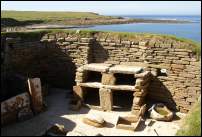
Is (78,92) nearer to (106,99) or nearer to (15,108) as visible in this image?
(106,99)

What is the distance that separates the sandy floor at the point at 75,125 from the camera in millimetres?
10844

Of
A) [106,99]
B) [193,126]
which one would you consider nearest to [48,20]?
[106,99]

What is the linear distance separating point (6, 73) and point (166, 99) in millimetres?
5662

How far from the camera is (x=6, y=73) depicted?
13.5 m

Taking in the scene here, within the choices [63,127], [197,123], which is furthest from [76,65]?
[197,123]

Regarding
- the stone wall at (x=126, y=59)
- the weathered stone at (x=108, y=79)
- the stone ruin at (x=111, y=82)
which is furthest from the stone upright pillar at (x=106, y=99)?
the stone wall at (x=126, y=59)

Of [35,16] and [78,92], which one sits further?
[35,16]

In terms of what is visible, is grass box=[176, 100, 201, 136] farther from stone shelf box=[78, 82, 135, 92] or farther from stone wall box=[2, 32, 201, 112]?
stone shelf box=[78, 82, 135, 92]

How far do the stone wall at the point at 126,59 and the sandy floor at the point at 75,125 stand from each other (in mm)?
1321

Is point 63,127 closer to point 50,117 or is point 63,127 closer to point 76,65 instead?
point 50,117

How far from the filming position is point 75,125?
11.5 m

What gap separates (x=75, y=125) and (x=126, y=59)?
3.43 meters

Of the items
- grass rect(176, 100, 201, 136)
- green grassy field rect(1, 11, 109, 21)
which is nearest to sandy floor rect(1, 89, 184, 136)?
grass rect(176, 100, 201, 136)

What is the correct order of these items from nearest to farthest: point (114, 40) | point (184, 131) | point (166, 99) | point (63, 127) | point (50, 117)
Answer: point (184, 131), point (63, 127), point (50, 117), point (166, 99), point (114, 40)
